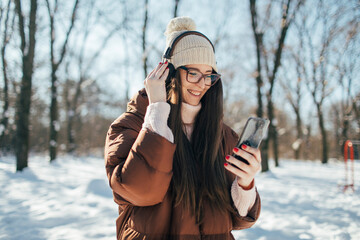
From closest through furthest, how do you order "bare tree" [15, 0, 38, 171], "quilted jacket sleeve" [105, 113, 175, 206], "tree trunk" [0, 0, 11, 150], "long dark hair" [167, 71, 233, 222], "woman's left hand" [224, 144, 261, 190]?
"quilted jacket sleeve" [105, 113, 175, 206] < "woman's left hand" [224, 144, 261, 190] < "long dark hair" [167, 71, 233, 222] < "bare tree" [15, 0, 38, 171] < "tree trunk" [0, 0, 11, 150]

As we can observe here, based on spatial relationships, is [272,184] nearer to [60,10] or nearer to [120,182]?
[120,182]

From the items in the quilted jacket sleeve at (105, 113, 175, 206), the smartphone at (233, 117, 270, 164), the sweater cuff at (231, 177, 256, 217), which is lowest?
the sweater cuff at (231, 177, 256, 217)

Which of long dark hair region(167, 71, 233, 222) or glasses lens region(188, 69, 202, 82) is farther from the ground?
glasses lens region(188, 69, 202, 82)

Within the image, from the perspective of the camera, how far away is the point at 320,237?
133 inches

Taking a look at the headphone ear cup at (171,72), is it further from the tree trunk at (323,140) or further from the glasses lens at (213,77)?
the tree trunk at (323,140)

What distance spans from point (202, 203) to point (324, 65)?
16373 millimetres

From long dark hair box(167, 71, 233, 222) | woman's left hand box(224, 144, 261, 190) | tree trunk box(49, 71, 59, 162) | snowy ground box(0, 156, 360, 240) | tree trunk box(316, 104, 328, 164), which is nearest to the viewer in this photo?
woman's left hand box(224, 144, 261, 190)

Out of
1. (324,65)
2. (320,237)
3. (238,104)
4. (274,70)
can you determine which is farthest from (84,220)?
(238,104)

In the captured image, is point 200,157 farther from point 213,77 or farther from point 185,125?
point 213,77

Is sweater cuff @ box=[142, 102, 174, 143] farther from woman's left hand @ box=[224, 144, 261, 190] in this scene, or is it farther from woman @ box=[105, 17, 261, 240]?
woman's left hand @ box=[224, 144, 261, 190]

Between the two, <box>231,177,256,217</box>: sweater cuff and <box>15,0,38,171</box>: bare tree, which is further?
<box>15,0,38,171</box>: bare tree

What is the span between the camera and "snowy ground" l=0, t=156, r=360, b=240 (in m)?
3.34

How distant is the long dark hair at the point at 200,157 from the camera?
4.23 feet

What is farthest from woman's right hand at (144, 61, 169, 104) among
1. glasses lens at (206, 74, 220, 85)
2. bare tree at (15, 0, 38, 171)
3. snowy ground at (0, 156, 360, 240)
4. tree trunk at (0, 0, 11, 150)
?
tree trunk at (0, 0, 11, 150)
